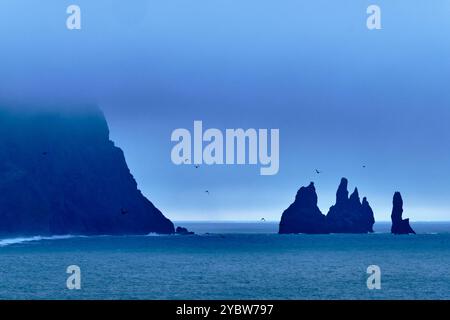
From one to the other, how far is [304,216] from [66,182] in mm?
45382

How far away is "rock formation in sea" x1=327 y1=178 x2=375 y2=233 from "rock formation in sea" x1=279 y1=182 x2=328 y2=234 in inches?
90.0

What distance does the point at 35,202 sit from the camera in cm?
12306

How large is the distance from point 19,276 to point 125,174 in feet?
271

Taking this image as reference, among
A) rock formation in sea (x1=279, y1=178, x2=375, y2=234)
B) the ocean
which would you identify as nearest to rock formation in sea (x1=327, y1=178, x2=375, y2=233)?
rock formation in sea (x1=279, y1=178, x2=375, y2=234)

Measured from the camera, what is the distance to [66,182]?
125m

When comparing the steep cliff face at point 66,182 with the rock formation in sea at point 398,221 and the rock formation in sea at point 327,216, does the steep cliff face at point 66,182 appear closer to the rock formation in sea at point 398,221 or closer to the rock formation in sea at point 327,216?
the rock formation in sea at point 327,216

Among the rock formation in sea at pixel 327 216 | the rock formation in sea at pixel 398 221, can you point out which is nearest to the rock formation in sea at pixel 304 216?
the rock formation in sea at pixel 327 216

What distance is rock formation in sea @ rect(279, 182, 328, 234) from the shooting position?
117688mm

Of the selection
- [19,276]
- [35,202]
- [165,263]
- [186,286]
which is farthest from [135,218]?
[186,286]

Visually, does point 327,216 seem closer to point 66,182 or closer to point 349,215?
point 349,215

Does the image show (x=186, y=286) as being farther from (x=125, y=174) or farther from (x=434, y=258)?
(x=125, y=174)

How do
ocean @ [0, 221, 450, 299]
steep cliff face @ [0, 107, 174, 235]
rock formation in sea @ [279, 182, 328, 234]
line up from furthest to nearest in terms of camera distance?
1. steep cliff face @ [0, 107, 174, 235]
2. rock formation in sea @ [279, 182, 328, 234]
3. ocean @ [0, 221, 450, 299]

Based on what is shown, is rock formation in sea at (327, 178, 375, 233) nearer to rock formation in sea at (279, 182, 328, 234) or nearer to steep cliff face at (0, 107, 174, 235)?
rock formation in sea at (279, 182, 328, 234)

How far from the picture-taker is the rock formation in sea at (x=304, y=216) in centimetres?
11769
